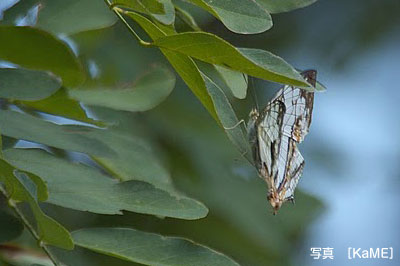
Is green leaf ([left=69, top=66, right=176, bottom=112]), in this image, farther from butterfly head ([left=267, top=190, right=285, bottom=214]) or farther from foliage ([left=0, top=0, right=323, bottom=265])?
butterfly head ([left=267, top=190, right=285, bottom=214])

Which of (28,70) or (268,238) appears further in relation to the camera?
(268,238)

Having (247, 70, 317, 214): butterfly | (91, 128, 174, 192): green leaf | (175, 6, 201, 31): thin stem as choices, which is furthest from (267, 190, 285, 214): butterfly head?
(175, 6, 201, 31): thin stem

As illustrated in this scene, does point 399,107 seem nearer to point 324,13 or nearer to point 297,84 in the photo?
point 324,13

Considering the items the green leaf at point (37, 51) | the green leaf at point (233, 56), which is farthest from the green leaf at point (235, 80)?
the green leaf at point (37, 51)

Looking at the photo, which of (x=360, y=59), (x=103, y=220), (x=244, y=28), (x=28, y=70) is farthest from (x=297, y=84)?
(x=360, y=59)

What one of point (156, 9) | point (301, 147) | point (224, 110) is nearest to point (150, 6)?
point (156, 9)

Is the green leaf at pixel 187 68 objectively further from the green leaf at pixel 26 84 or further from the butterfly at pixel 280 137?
the butterfly at pixel 280 137

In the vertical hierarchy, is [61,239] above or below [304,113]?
below

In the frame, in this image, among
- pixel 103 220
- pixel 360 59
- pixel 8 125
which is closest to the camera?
pixel 8 125
